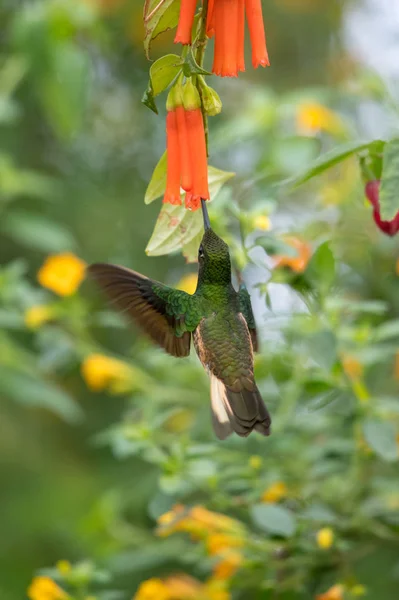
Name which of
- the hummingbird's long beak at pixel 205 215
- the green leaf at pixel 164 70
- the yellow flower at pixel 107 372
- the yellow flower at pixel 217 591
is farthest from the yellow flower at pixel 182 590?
the green leaf at pixel 164 70

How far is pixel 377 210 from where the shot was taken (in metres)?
1.06

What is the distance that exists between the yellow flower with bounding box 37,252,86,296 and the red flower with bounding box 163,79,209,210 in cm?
100

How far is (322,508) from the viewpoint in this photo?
1.36m

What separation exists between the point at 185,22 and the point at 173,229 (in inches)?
9.5

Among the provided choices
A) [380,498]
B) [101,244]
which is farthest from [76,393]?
[380,498]

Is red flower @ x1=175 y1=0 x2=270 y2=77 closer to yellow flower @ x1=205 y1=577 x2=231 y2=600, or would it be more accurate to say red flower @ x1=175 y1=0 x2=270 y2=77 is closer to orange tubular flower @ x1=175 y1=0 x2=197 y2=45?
orange tubular flower @ x1=175 y1=0 x2=197 y2=45

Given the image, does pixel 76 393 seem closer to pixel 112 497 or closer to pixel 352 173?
pixel 112 497

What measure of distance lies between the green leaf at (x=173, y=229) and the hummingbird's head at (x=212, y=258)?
21 millimetres

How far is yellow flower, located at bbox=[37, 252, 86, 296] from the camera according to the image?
1.82 metres

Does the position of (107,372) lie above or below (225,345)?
above

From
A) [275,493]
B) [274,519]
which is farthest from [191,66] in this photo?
[275,493]

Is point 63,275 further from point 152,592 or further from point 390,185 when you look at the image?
point 390,185

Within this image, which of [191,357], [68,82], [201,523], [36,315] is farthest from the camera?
[68,82]

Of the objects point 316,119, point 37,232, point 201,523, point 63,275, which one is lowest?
point 201,523
